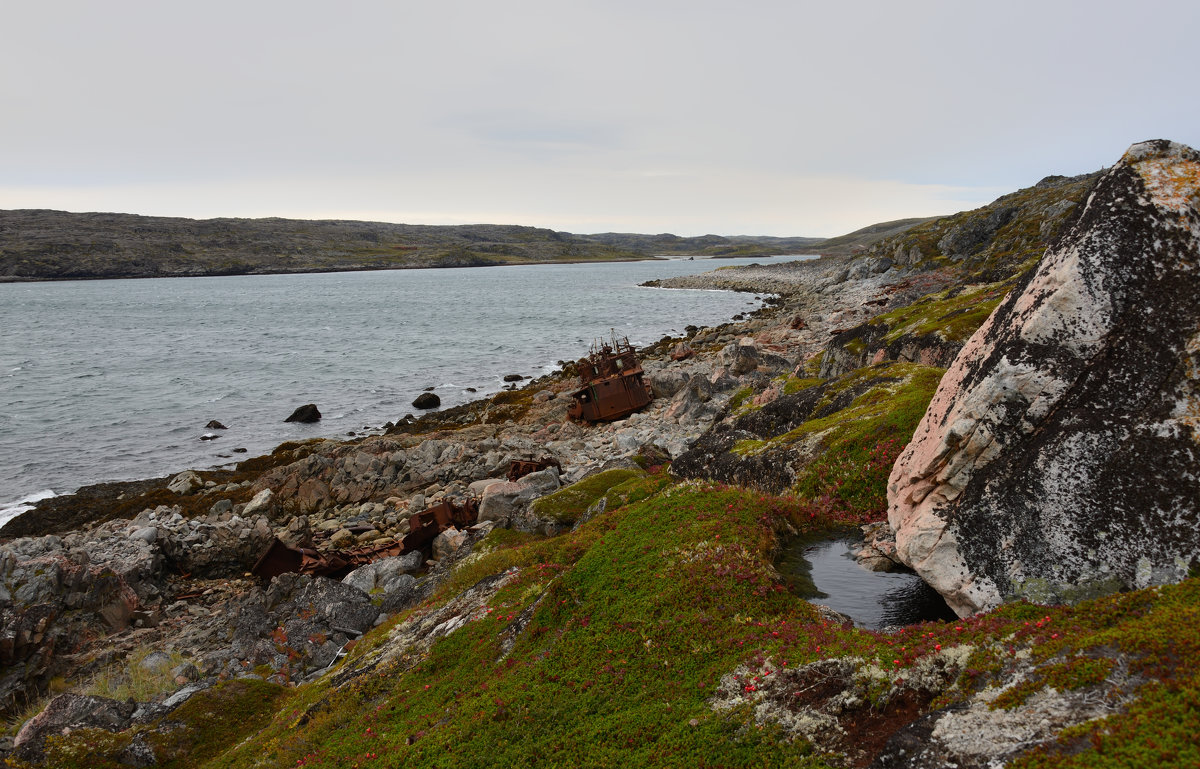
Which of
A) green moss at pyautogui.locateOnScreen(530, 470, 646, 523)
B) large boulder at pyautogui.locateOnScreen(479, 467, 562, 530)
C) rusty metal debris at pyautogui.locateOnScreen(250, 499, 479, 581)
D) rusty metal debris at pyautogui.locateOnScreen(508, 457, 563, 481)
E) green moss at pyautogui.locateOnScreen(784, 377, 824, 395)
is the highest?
green moss at pyautogui.locateOnScreen(784, 377, 824, 395)

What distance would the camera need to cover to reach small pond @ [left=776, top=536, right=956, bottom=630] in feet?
34.1

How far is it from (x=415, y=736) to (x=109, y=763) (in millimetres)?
6464

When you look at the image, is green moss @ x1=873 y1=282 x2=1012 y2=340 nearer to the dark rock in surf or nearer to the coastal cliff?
the coastal cliff

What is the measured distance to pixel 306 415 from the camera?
5019 cm

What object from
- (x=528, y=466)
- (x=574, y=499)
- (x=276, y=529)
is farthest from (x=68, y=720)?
(x=528, y=466)

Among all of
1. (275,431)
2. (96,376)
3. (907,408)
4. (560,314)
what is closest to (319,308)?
(560,314)

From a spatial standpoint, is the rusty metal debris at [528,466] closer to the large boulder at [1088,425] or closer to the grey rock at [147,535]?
the grey rock at [147,535]

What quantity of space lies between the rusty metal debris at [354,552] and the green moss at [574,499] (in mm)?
5124

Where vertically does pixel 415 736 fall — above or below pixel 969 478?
below

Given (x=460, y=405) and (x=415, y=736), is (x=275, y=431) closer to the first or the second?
(x=460, y=405)

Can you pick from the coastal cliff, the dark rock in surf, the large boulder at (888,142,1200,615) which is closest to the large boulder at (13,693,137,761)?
the coastal cliff

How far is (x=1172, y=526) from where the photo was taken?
7.90 m

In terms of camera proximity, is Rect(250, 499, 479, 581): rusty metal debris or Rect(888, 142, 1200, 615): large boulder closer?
Rect(888, 142, 1200, 615): large boulder

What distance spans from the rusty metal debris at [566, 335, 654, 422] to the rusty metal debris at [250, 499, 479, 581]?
16841mm
